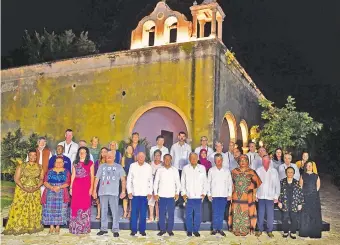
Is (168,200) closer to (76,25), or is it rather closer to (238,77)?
(238,77)

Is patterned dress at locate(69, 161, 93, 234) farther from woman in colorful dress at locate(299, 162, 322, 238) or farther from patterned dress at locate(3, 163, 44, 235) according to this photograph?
→ woman in colorful dress at locate(299, 162, 322, 238)

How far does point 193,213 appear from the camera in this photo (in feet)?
24.0

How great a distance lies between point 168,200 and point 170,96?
198 inches

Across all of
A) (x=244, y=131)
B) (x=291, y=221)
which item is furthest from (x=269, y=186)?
(x=244, y=131)

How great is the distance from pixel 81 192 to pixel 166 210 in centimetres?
156

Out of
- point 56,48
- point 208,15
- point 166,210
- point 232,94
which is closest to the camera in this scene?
point 166,210

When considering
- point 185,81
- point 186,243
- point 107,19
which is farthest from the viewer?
point 107,19

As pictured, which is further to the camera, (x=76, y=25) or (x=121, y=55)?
(x=76, y=25)

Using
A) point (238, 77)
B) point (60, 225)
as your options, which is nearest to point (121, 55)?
point (238, 77)

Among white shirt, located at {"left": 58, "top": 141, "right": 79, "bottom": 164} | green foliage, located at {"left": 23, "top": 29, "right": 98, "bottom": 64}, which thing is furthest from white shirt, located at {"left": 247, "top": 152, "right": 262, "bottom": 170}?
green foliage, located at {"left": 23, "top": 29, "right": 98, "bottom": 64}

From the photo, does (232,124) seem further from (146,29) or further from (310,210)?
(310,210)

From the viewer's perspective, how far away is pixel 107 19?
104 ft

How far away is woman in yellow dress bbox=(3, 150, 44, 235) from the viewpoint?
6965 mm

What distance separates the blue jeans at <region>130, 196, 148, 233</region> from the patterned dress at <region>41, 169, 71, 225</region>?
1194 mm
